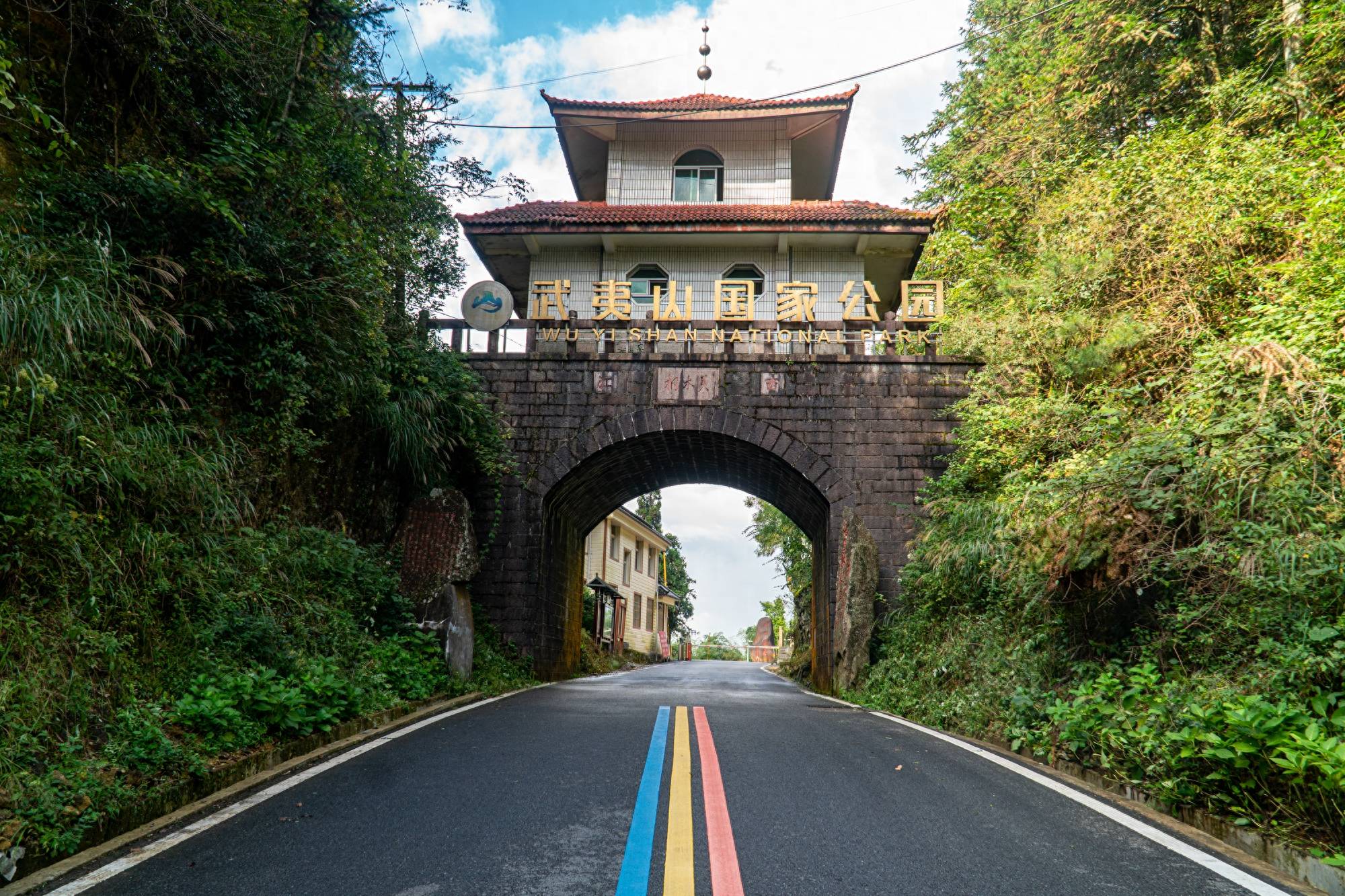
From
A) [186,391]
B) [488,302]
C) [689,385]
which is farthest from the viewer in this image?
[488,302]

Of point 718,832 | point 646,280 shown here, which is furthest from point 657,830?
point 646,280

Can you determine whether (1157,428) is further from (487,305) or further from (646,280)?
(646,280)

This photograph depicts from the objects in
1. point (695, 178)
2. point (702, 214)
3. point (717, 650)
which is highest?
point (695, 178)

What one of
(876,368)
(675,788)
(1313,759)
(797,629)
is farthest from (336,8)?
(797,629)

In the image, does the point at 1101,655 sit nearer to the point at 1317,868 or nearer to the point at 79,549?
the point at 1317,868

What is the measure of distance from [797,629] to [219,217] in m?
19.1

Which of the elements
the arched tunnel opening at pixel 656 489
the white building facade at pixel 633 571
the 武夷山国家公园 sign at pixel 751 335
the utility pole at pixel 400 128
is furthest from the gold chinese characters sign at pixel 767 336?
the white building facade at pixel 633 571

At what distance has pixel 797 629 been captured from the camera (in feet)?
76.6

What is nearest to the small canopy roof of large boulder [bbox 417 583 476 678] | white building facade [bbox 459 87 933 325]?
white building facade [bbox 459 87 933 325]

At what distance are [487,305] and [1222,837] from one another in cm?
1215

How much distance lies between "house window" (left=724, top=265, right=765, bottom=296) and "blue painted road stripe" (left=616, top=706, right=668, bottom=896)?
13.1 meters

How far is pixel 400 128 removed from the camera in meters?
11.0

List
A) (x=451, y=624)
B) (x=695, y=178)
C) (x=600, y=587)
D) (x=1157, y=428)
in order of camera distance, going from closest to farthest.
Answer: (x=1157, y=428) < (x=451, y=624) < (x=695, y=178) < (x=600, y=587)

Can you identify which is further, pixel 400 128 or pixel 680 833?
pixel 400 128
